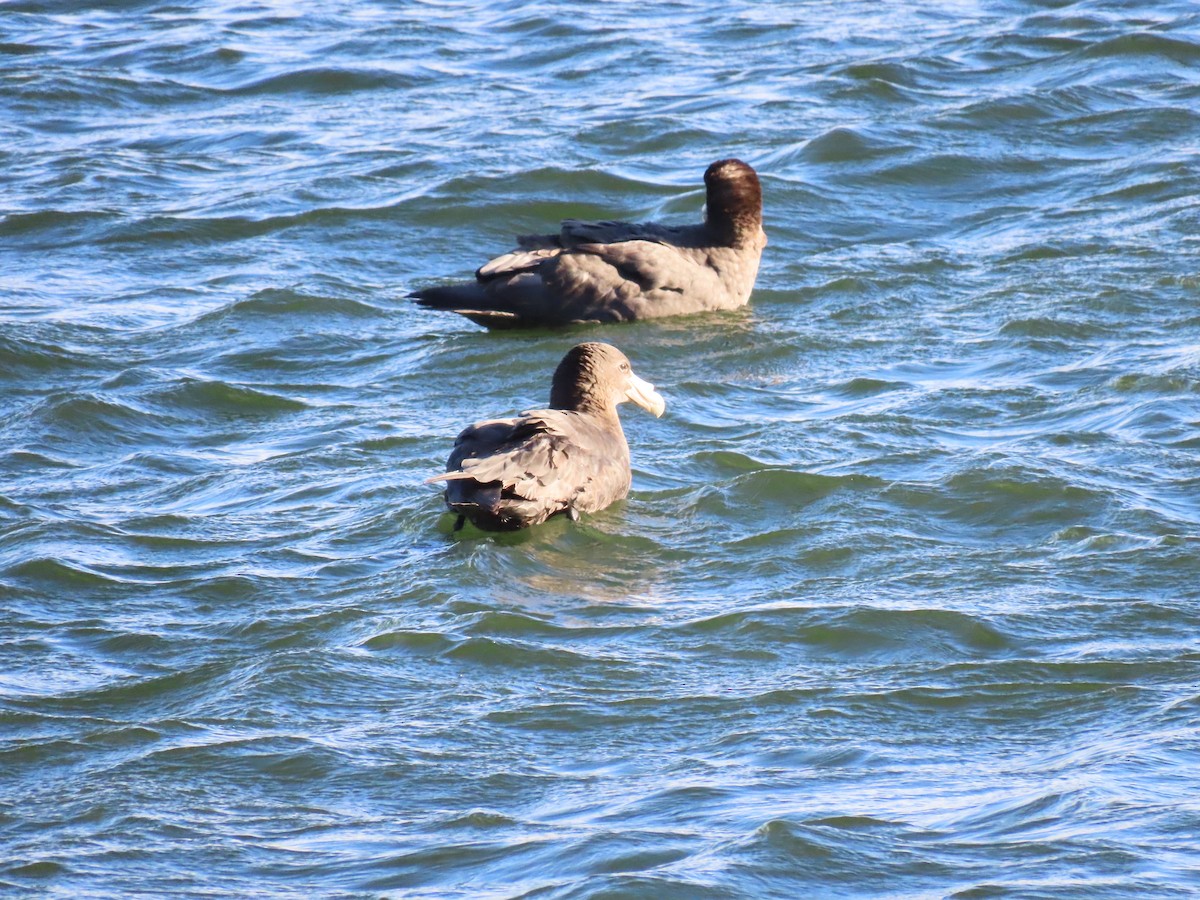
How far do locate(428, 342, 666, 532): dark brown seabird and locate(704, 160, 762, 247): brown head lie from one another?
319cm

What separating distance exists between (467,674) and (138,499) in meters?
2.65

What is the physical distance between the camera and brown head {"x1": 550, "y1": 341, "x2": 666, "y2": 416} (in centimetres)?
925

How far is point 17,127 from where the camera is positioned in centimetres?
1612

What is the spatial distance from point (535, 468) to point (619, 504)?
27.5 inches

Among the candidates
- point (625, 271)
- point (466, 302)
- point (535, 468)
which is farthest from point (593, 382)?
point (625, 271)

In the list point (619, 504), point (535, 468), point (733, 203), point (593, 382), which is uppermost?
point (733, 203)

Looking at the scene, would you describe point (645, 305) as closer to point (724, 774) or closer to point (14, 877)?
point (724, 774)

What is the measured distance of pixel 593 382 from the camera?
9.28m

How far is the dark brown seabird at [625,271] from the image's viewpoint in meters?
11.5

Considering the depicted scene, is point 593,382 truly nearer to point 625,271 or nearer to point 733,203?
point 625,271

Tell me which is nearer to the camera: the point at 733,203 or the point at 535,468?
the point at 535,468

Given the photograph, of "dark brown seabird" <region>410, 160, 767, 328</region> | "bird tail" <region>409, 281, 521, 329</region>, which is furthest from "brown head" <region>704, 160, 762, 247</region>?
"bird tail" <region>409, 281, 521, 329</region>

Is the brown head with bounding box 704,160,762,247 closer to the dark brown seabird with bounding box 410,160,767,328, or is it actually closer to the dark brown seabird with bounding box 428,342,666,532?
the dark brown seabird with bounding box 410,160,767,328

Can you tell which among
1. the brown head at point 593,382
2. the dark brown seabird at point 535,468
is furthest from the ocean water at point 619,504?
the brown head at point 593,382
